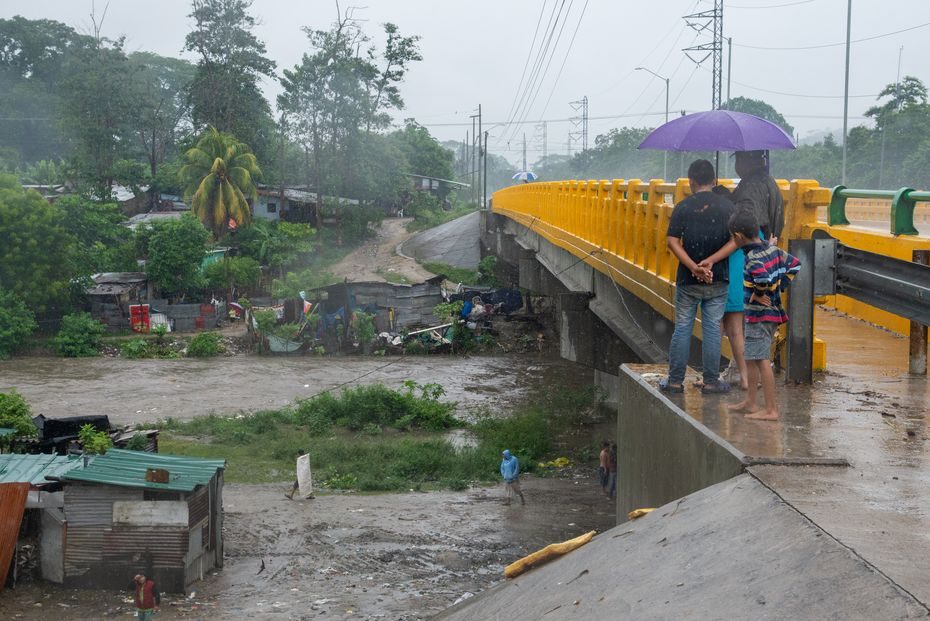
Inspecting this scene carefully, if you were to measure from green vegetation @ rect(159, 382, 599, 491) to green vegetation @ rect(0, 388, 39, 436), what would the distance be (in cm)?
315

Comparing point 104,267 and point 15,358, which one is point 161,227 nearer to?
point 104,267

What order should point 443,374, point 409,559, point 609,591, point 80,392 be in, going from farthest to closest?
1. point 443,374
2. point 80,392
3. point 409,559
4. point 609,591

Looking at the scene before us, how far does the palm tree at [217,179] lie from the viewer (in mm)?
45344

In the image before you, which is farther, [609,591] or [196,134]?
[196,134]

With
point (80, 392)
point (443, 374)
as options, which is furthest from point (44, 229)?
point (443, 374)

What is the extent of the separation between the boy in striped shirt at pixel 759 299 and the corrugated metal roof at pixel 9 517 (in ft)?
33.4

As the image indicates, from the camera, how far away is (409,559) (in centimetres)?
1341

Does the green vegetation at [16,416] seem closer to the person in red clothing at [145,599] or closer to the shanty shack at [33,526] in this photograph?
the shanty shack at [33,526]

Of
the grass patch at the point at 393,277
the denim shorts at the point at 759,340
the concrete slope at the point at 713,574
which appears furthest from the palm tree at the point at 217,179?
the concrete slope at the point at 713,574

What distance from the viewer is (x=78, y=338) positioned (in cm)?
3362

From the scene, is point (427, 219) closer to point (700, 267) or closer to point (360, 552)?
point (360, 552)

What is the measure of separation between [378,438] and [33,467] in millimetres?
9141

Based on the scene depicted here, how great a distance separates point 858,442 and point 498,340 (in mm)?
29277

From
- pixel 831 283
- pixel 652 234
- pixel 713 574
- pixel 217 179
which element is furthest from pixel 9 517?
pixel 217 179
